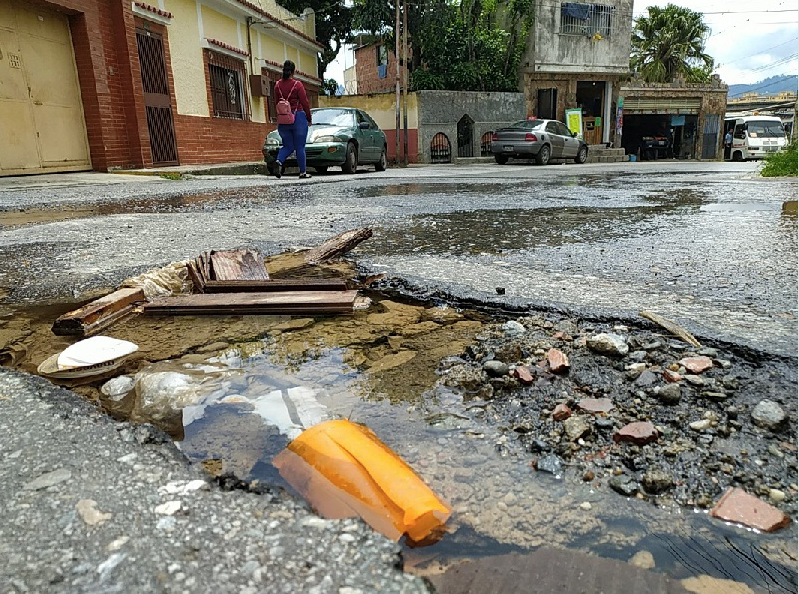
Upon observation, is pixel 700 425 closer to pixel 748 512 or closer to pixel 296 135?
pixel 748 512

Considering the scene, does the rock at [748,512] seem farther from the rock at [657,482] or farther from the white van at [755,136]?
the white van at [755,136]

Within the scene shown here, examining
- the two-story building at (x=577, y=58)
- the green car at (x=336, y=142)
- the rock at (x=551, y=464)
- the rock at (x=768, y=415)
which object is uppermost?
the two-story building at (x=577, y=58)

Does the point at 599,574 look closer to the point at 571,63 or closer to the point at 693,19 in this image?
the point at 571,63

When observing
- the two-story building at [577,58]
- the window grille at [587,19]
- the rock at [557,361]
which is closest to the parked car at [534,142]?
the two-story building at [577,58]

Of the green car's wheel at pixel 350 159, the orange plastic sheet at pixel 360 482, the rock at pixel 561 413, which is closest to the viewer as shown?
the orange plastic sheet at pixel 360 482

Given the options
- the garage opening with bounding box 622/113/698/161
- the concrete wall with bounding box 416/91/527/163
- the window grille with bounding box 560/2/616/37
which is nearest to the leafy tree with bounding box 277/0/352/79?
the concrete wall with bounding box 416/91/527/163

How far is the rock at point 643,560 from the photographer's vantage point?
78 cm

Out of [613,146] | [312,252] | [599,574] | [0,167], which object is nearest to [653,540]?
[599,574]

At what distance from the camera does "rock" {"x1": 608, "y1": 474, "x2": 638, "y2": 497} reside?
3.02ft

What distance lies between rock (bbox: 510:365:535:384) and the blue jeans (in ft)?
25.1

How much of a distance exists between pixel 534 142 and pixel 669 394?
16.1 m

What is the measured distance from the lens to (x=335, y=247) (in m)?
2.64

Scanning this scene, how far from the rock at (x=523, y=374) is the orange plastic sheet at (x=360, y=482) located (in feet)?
1.30

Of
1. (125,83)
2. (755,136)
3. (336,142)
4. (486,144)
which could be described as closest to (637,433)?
(336,142)
